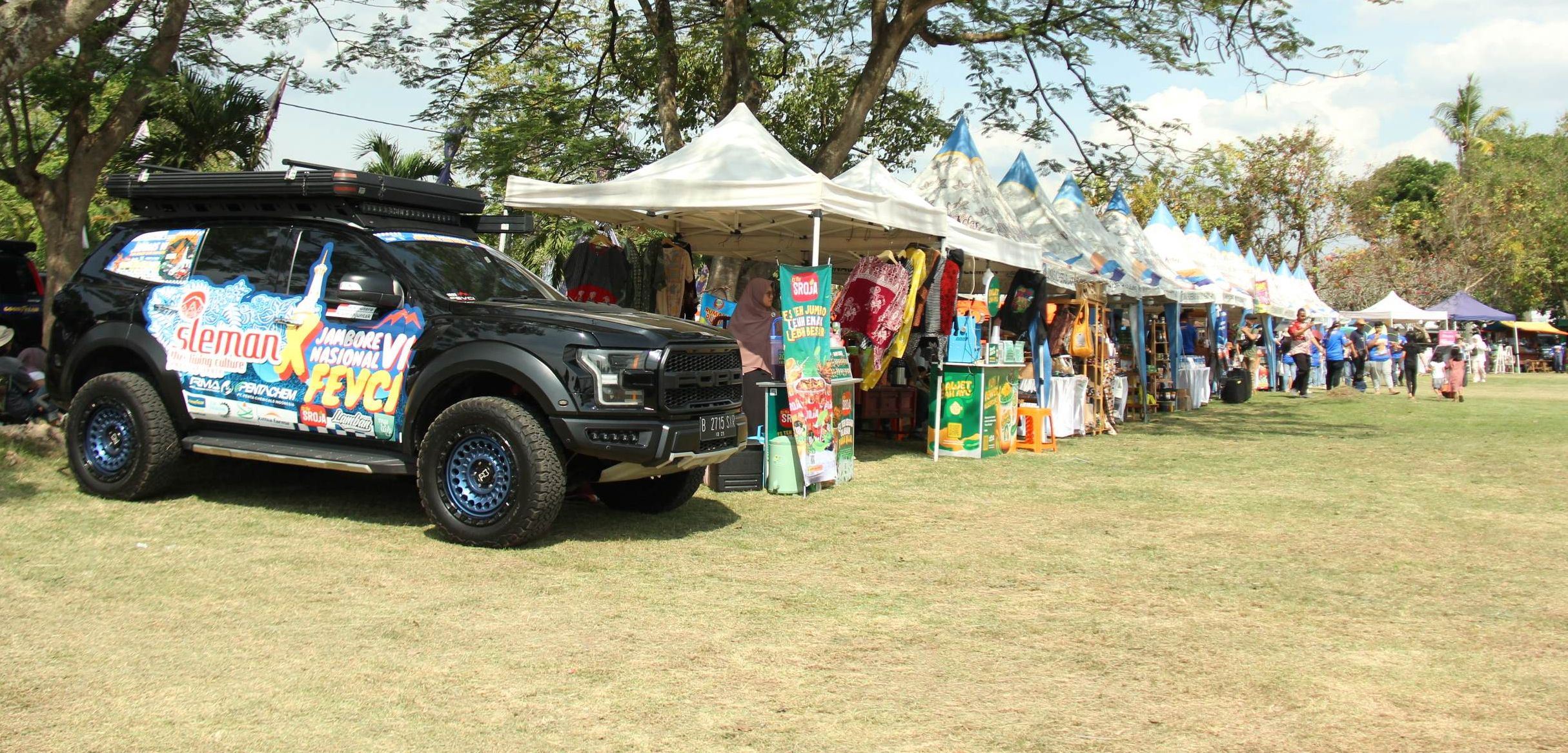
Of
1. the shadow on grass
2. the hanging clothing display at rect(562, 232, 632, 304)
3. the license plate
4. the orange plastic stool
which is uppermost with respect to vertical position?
the hanging clothing display at rect(562, 232, 632, 304)

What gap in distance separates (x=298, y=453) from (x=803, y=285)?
417 cm

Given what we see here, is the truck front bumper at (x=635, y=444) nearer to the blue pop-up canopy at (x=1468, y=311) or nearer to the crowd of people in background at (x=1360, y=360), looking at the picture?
the crowd of people in background at (x=1360, y=360)

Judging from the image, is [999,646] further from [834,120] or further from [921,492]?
[834,120]

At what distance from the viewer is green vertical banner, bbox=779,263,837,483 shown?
9.54 metres

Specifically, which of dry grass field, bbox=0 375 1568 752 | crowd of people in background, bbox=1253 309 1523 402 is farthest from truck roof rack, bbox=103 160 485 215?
crowd of people in background, bbox=1253 309 1523 402

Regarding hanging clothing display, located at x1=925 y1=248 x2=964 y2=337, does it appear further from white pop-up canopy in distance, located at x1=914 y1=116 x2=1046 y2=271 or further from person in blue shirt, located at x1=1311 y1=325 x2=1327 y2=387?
person in blue shirt, located at x1=1311 y1=325 x2=1327 y2=387

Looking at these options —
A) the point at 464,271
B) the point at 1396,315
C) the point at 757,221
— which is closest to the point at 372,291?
the point at 464,271

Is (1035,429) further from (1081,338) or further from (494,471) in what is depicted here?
(494,471)

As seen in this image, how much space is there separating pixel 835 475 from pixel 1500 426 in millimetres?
13133

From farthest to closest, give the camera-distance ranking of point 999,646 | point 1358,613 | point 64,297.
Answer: point 64,297
point 1358,613
point 999,646

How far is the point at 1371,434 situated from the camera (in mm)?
16188

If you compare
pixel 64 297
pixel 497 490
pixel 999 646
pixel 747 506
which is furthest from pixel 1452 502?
pixel 64 297

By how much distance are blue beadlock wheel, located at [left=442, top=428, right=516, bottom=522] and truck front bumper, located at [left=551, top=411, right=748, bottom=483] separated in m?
0.36

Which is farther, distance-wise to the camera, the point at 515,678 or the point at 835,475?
the point at 835,475
